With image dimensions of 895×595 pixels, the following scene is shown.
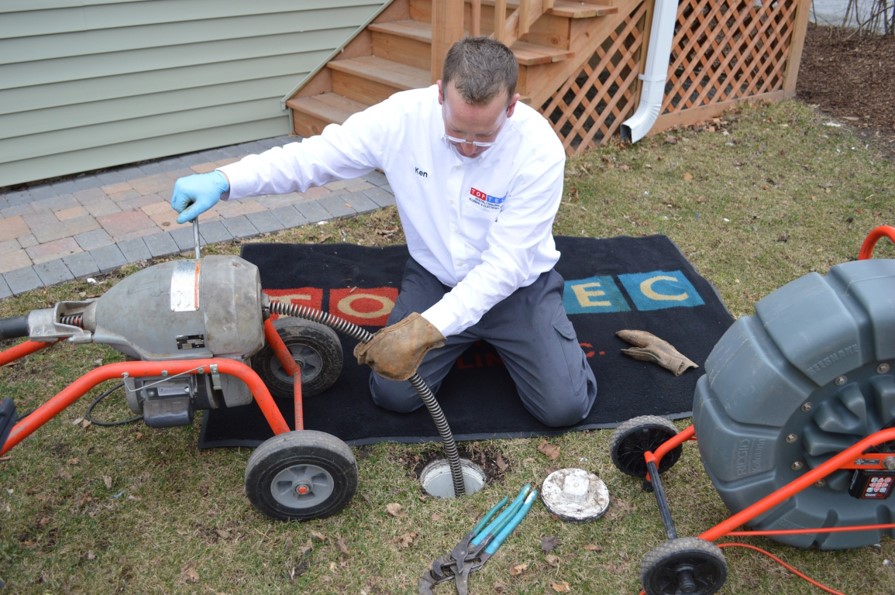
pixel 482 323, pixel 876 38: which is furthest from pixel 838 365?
pixel 876 38

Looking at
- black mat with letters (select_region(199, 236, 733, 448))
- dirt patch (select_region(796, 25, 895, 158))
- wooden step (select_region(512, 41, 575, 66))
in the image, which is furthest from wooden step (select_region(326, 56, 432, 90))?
dirt patch (select_region(796, 25, 895, 158))

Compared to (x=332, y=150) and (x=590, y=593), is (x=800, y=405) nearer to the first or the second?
(x=590, y=593)

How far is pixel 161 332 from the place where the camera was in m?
2.32

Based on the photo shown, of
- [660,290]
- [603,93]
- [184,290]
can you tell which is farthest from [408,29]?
[184,290]

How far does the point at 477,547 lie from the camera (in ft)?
8.36

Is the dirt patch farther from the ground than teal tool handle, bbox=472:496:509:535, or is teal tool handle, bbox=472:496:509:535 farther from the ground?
the dirt patch

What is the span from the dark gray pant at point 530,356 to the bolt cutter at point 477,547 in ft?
1.47

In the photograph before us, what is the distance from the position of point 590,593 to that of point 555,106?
389 centimetres

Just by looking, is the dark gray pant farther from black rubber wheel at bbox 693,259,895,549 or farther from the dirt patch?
the dirt patch

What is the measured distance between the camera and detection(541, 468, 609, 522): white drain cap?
2707 mm

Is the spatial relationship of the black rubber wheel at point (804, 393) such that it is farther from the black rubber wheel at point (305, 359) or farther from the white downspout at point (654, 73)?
the white downspout at point (654, 73)

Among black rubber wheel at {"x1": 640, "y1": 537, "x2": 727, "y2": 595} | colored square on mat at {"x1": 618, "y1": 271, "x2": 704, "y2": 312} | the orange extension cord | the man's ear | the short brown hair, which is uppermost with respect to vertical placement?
the short brown hair

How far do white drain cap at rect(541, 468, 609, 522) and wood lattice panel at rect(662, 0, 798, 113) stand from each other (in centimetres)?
418

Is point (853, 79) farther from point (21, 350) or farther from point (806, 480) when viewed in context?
point (21, 350)
